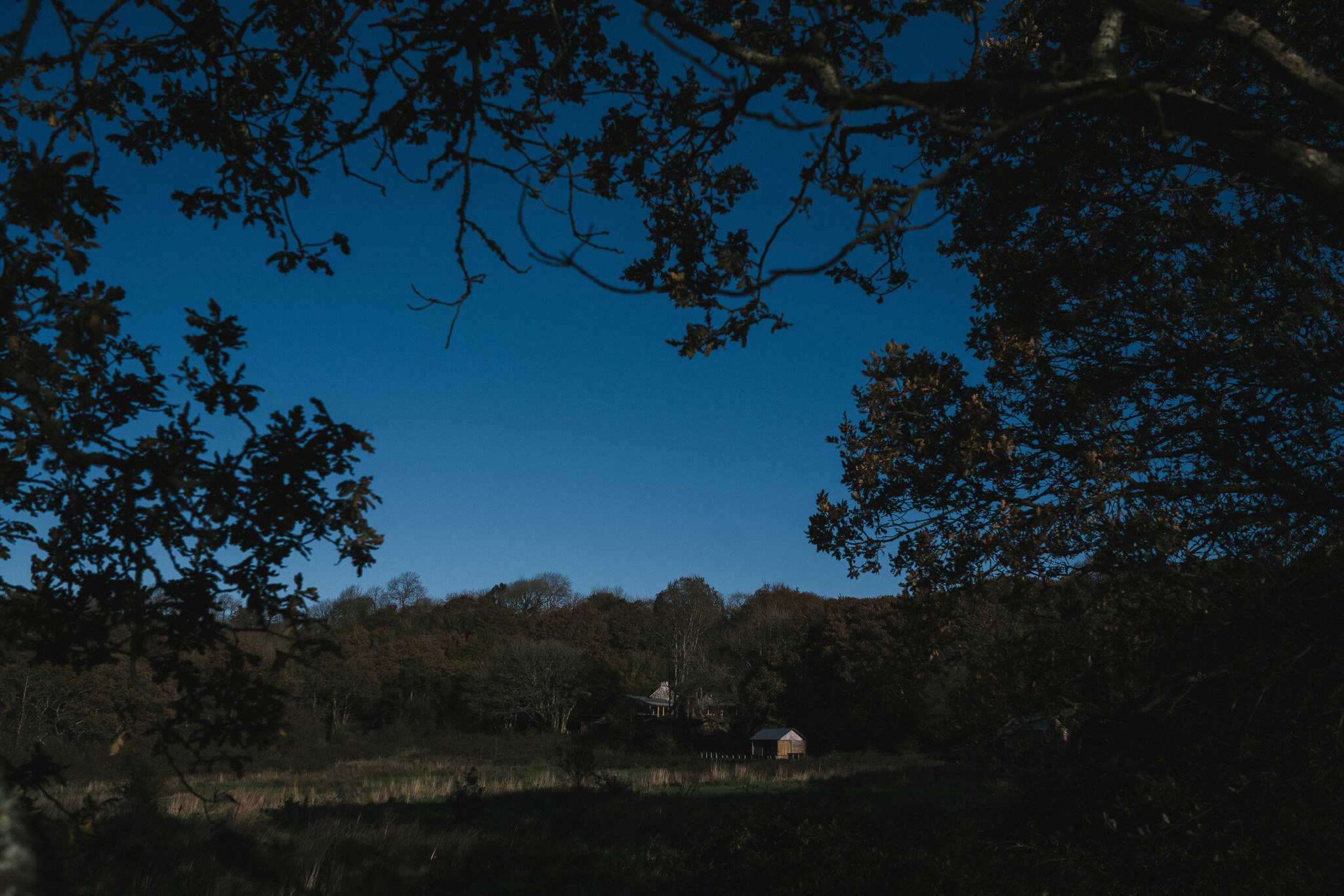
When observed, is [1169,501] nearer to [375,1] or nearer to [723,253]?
[723,253]

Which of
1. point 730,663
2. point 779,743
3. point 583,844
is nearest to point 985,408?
point 583,844

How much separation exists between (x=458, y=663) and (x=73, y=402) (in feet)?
178

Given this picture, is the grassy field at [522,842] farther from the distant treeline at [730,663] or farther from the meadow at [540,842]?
the distant treeline at [730,663]

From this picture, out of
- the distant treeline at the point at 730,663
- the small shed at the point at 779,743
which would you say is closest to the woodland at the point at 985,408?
the distant treeline at the point at 730,663

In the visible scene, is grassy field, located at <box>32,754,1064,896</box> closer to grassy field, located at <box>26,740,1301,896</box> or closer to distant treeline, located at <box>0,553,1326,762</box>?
grassy field, located at <box>26,740,1301,896</box>

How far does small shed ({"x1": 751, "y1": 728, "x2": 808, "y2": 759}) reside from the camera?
4347 centimetres

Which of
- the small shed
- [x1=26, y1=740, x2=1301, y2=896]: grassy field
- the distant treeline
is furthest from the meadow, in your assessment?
the small shed

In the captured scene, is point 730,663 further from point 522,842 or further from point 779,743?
point 522,842

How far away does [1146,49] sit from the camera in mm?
6117

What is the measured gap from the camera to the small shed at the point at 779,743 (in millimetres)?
43469

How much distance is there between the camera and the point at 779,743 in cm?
4366

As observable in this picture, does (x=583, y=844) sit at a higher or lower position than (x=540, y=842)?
lower

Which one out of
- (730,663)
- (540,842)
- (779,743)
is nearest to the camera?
(540,842)

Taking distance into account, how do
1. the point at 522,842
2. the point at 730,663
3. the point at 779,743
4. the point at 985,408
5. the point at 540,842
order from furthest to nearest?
the point at 730,663
the point at 779,743
the point at 540,842
the point at 522,842
the point at 985,408
